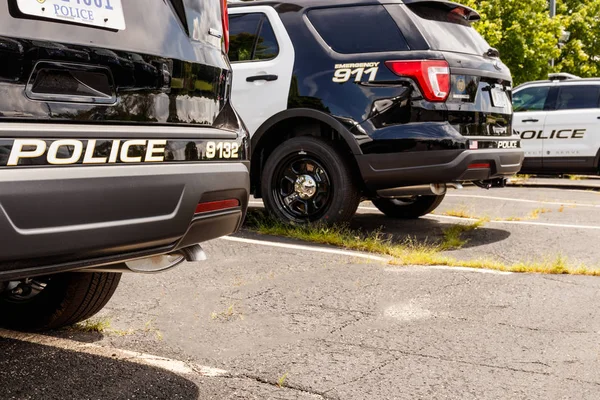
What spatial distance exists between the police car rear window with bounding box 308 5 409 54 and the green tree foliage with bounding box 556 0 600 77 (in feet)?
96.5

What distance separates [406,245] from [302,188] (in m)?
1.06

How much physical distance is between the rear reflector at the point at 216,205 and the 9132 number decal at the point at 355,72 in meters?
3.39

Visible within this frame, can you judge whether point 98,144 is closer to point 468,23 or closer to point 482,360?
point 482,360

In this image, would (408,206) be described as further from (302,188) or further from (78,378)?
(78,378)

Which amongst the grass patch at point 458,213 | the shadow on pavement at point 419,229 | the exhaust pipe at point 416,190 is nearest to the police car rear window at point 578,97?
the grass patch at point 458,213

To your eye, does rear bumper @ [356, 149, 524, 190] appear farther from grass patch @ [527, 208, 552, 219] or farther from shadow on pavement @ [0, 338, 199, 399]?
shadow on pavement @ [0, 338, 199, 399]

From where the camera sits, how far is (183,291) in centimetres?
471

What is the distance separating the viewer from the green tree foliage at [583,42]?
112ft

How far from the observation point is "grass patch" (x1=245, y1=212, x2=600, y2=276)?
539 centimetres

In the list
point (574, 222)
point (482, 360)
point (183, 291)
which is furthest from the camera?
point (574, 222)

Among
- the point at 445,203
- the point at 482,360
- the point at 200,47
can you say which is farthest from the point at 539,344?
the point at 445,203

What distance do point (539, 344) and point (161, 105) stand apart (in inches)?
82.1

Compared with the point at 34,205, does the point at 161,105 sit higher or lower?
higher

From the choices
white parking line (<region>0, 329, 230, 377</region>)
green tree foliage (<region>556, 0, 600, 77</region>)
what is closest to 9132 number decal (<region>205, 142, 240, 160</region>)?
white parking line (<region>0, 329, 230, 377</region>)
